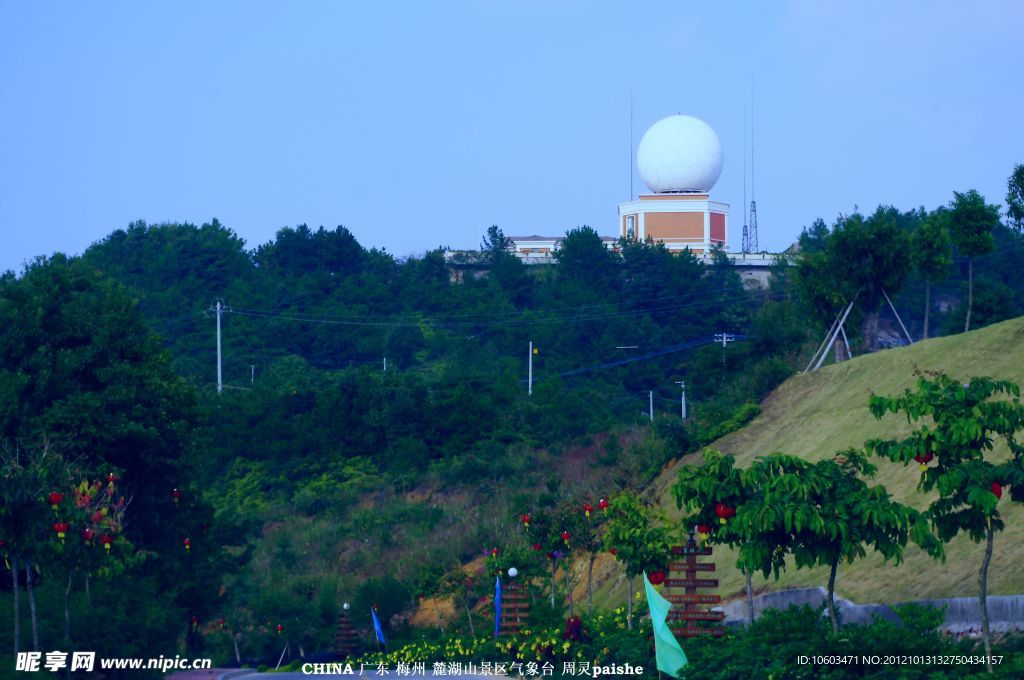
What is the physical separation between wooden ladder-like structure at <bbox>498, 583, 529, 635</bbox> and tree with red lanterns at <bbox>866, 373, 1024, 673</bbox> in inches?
427

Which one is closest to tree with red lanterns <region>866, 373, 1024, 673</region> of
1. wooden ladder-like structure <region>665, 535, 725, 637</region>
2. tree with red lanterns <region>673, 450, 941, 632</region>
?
tree with red lanterns <region>673, 450, 941, 632</region>

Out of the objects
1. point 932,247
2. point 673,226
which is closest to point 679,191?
point 673,226

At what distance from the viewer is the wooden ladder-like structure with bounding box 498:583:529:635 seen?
1008 inches

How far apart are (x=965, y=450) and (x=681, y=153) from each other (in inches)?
2040

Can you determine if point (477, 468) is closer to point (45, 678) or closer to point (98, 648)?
point (98, 648)

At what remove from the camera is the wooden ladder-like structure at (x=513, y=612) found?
84.0 ft

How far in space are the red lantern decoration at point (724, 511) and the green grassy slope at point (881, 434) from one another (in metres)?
4.12

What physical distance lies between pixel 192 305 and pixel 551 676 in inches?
1985

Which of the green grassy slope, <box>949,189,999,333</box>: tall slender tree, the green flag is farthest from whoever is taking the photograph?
<box>949,189,999,333</box>: tall slender tree

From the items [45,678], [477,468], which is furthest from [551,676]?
[477,468]

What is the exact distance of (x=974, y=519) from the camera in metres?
15.9

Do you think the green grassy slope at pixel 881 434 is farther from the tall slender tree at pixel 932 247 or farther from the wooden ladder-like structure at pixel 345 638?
the wooden ladder-like structure at pixel 345 638

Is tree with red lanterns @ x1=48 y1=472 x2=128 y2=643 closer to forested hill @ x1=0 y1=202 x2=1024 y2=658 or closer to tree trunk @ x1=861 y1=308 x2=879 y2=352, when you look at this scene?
forested hill @ x1=0 y1=202 x2=1024 y2=658

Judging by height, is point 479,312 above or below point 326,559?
above
